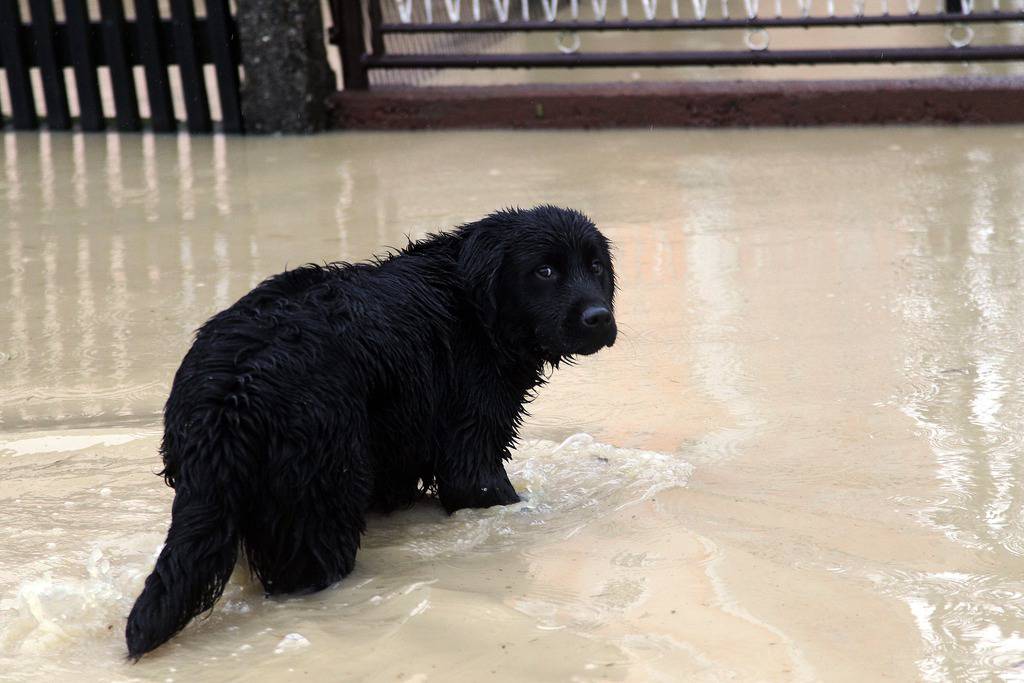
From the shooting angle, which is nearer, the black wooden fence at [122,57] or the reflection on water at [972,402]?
the reflection on water at [972,402]

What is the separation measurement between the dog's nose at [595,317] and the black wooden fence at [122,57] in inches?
245

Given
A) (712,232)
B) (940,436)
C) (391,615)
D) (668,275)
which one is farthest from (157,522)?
(712,232)

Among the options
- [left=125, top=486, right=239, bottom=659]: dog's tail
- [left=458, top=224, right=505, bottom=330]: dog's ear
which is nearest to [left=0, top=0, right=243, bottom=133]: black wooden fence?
[left=458, top=224, right=505, bottom=330]: dog's ear

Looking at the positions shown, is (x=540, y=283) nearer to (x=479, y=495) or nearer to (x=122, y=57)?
(x=479, y=495)

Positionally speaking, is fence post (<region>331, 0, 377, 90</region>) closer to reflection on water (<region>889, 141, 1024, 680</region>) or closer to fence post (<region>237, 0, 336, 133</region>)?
fence post (<region>237, 0, 336, 133</region>)

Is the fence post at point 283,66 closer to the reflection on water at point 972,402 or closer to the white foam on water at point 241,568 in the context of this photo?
the reflection on water at point 972,402

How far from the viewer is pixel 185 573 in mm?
3070

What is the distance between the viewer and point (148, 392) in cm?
493

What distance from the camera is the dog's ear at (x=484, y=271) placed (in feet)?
12.6

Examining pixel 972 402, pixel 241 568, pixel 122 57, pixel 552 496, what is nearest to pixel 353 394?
pixel 241 568

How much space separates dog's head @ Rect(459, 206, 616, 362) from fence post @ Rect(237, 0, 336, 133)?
5.66 m

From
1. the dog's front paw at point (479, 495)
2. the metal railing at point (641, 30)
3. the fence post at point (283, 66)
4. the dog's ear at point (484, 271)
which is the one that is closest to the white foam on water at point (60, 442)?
the dog's front paw at point (479, 495)

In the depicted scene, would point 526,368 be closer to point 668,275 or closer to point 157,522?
point 157,522

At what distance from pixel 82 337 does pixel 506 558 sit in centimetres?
272
